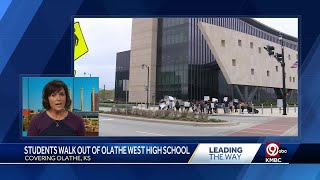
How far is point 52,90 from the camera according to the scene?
14.6 ft

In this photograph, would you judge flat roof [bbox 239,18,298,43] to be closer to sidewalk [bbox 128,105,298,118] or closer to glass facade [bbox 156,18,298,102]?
glass facade [bbox 156,18,298,102]

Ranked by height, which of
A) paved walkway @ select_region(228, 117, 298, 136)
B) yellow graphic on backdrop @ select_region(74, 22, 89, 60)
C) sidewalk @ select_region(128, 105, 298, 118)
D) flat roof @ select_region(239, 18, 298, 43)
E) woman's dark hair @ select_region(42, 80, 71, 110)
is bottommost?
paved walkway @ select_region(228, 117, 298, 136)

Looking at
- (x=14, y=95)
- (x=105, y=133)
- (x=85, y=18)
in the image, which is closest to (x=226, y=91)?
(x=105, y=133)

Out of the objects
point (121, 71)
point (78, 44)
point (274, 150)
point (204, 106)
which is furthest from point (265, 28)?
point (78, 44)

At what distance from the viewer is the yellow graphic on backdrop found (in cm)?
446

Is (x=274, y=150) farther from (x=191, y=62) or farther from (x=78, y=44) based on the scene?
(x=78, y=44)

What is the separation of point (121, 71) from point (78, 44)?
1.88 ft

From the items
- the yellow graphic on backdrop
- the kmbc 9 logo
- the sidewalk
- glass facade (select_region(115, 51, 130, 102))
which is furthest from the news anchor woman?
the kmbc 9 logo

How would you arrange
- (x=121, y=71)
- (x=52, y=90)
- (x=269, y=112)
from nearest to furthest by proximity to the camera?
(x=52, y=90) → (x=121, y=71) → (x=269, y=112)

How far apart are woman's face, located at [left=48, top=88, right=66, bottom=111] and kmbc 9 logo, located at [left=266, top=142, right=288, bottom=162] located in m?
2.39

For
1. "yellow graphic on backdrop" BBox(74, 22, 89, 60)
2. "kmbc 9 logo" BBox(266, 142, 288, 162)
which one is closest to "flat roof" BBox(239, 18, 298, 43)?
"kmbc 9 logo" BBox(266, 142, 288, 162)

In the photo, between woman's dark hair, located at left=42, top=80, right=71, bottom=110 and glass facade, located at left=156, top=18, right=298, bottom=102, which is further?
glass facade, located at left=156, top=18, right=298, bottom=102

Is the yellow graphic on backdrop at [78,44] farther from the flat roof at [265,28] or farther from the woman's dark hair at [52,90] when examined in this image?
the flat roof at [265,28]

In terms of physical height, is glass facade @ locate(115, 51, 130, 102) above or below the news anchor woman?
above
